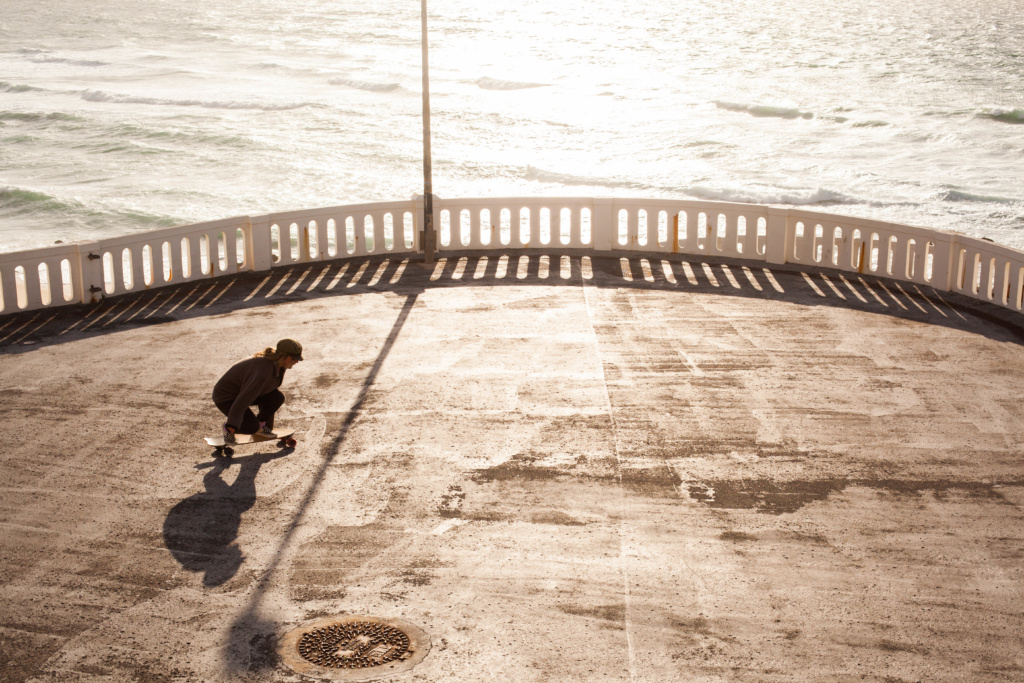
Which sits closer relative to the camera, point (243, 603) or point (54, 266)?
point (243, 603)

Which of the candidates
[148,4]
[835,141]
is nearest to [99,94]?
[835,141]

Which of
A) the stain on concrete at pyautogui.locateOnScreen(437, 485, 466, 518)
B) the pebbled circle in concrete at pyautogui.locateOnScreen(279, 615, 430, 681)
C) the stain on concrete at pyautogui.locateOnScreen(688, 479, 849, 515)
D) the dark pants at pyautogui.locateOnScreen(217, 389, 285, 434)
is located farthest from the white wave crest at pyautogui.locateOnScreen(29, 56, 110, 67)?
the pebbled circle in concrete at pyautogui.locateOnScreen(279, 615, 430, 681)

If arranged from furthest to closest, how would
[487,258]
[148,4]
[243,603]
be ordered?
1. [148,4]
2. [487,258]
3. [243,603]

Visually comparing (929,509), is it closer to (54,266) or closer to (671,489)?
(671,489)

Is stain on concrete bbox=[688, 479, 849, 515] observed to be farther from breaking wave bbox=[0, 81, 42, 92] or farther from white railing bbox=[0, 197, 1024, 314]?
breaking wave bbox=[0, 81, 42, 92]

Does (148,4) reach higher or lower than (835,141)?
higher

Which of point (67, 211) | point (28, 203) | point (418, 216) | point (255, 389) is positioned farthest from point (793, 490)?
point (28, 203)

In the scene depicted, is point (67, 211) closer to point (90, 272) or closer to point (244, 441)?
point (90, 272)

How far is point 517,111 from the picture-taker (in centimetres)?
5700

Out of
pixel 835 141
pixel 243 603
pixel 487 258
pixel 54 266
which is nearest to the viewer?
pixel 243 603

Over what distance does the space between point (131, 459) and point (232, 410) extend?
1084 mm

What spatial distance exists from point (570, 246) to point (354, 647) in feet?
39.5

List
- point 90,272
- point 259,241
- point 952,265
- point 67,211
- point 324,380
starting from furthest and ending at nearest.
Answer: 1. point 67,211
2. point 259,241
3. point 952,265
4. point 90,272
5. point 324,380

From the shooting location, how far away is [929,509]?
31.1ft
